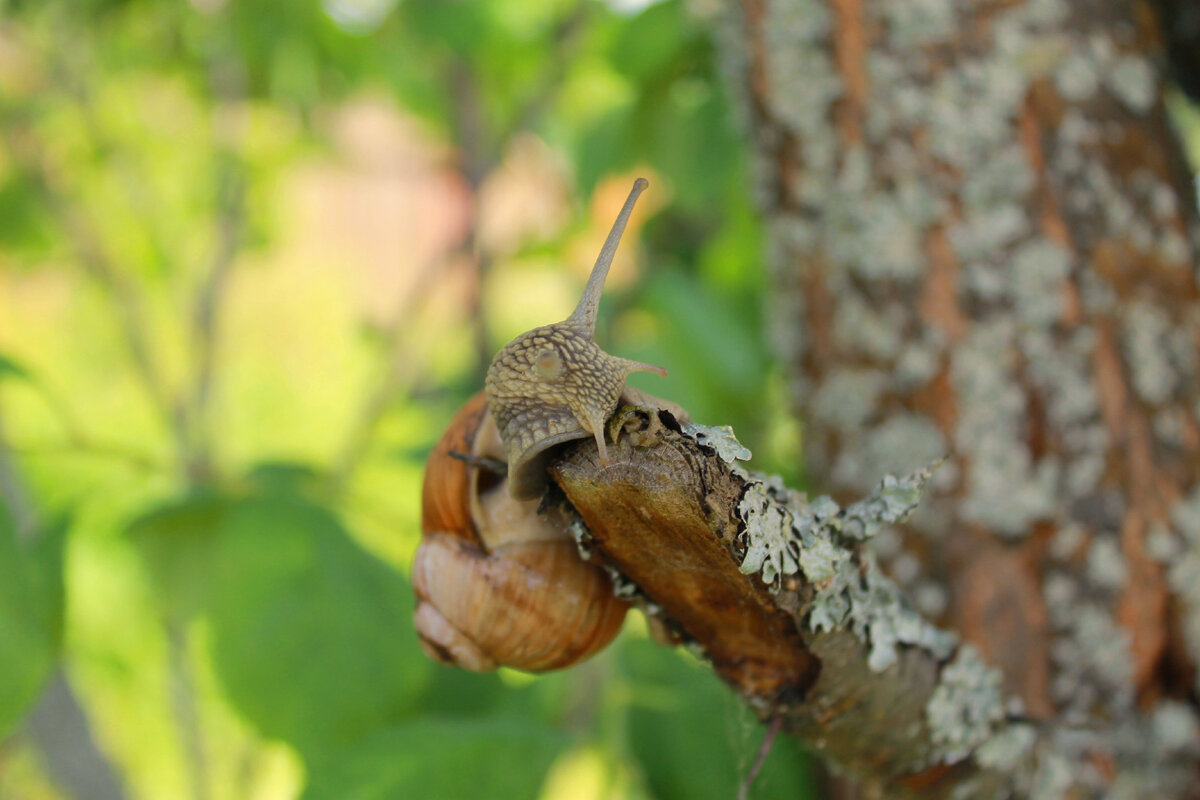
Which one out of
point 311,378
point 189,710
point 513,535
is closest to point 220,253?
point 189,710

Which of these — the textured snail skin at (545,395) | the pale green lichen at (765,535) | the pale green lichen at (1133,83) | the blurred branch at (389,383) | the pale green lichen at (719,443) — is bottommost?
the blurred branch at (389,383)

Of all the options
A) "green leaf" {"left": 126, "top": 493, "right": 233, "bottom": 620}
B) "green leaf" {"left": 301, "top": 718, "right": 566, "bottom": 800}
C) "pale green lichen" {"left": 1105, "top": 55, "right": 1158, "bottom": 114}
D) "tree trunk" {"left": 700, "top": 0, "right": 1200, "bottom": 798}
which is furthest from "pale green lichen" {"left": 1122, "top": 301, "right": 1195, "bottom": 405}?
"green leaf" {"left": 126, "top": 493, "right": 233, "bottom": 620}

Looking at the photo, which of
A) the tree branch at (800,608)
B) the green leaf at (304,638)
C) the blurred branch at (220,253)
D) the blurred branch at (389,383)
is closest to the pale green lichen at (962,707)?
the tree branch at (800,608)

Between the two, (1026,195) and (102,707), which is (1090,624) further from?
(102,707)

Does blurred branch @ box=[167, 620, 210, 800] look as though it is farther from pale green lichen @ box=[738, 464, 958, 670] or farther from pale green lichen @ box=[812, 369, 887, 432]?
pale green lichen @ box=[738, 464, 958, 670]

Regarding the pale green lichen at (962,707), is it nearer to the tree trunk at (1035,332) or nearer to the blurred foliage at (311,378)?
the blurred foliage at (311,378)

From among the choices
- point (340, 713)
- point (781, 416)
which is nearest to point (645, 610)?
point (340, 713)
